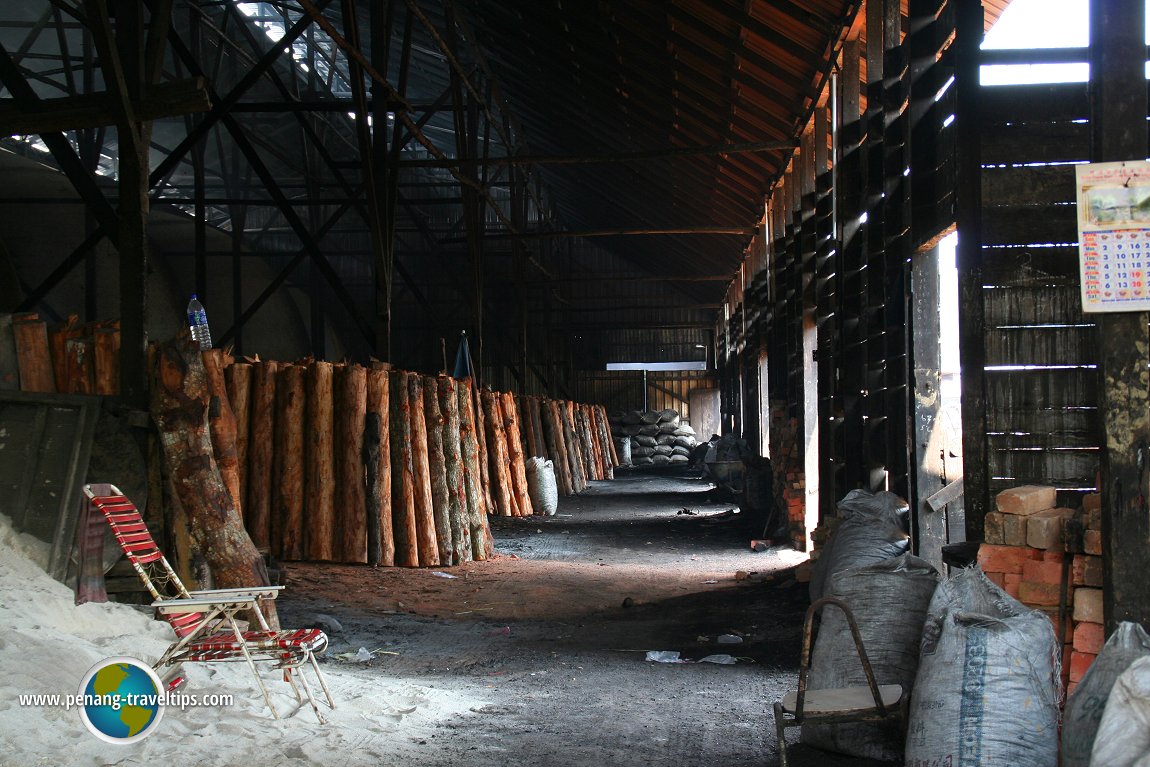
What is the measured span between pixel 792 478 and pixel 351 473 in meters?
5.39

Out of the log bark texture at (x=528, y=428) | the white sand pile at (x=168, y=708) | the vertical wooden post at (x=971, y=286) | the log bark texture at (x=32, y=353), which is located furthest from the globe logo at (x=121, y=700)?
the log bark texture at (x=528, y=428)

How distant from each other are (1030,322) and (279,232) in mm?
24841

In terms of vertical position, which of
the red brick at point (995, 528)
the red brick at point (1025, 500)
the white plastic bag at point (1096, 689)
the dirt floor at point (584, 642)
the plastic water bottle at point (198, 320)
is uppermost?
the plastic water bottle at point (198, 320)

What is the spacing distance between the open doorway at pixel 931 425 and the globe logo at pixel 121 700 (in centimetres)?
478

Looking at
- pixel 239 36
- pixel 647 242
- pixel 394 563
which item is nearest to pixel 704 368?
pixel 647 242

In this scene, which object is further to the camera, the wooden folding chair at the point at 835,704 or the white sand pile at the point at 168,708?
the white sand pile at the point at 168,708

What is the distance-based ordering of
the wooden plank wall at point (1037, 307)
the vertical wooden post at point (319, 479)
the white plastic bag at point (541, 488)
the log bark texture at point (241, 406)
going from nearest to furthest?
the wooden plank wall at point (1037, 307) < the log bark texture at point (241, 406) < the vertical wooden post at point (319, 479) < the white plastic bag at point (541, 488)

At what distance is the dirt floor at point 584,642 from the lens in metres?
4.62

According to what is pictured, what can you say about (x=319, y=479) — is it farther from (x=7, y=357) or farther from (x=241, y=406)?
(x=7, y=357)

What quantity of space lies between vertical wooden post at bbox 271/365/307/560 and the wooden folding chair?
6.49m

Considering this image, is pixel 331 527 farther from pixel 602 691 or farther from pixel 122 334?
pixel 602 691

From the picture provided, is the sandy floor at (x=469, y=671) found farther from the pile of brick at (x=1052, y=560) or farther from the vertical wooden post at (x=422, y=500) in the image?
the pile of brick at (x=1052, y=560)

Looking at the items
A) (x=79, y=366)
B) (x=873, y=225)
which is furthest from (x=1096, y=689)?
(x=79, y=366)

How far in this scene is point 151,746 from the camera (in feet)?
12.9
